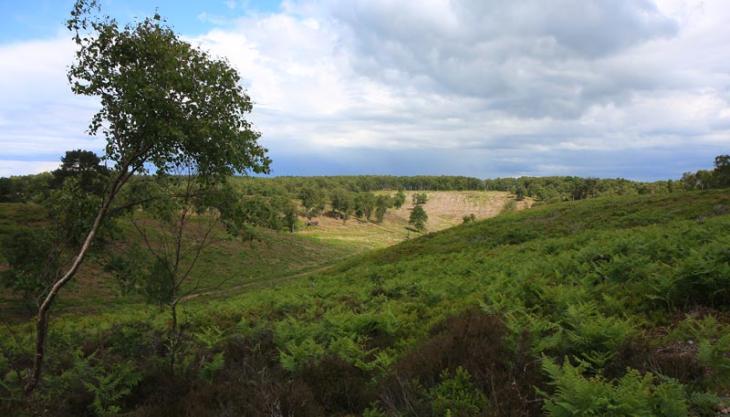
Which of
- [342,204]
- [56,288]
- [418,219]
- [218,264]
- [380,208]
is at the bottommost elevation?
[418,219]

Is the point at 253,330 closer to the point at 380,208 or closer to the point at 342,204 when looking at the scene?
the point at 342,204

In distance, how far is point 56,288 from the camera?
7527 millimetres

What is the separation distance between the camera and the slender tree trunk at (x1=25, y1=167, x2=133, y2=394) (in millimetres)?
7613

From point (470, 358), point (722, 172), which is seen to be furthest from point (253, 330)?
point (722, 172)

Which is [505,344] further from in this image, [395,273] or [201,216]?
[395,273]

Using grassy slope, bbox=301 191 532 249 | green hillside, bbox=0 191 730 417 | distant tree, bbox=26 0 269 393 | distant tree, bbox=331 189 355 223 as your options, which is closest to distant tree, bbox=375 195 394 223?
grassy slope, bbox=301 191 532 249

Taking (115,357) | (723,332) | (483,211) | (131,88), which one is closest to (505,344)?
A: (723,332)

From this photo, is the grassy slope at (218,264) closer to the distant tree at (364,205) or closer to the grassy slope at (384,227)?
the grassy slope at (384,227)

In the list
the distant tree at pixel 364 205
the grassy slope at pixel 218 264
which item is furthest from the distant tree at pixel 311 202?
the grassy slope at pixel 218 264

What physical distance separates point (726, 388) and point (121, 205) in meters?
10.4

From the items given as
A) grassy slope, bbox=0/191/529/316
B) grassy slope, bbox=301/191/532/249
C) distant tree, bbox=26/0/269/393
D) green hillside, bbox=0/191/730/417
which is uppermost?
distant tree, bbox=26/0/269/393

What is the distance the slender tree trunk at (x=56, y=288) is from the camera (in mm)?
7613

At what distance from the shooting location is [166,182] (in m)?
8.67

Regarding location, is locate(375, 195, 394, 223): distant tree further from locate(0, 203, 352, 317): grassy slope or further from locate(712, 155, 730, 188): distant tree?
locate(712, 155, 730, 188): distant tree
